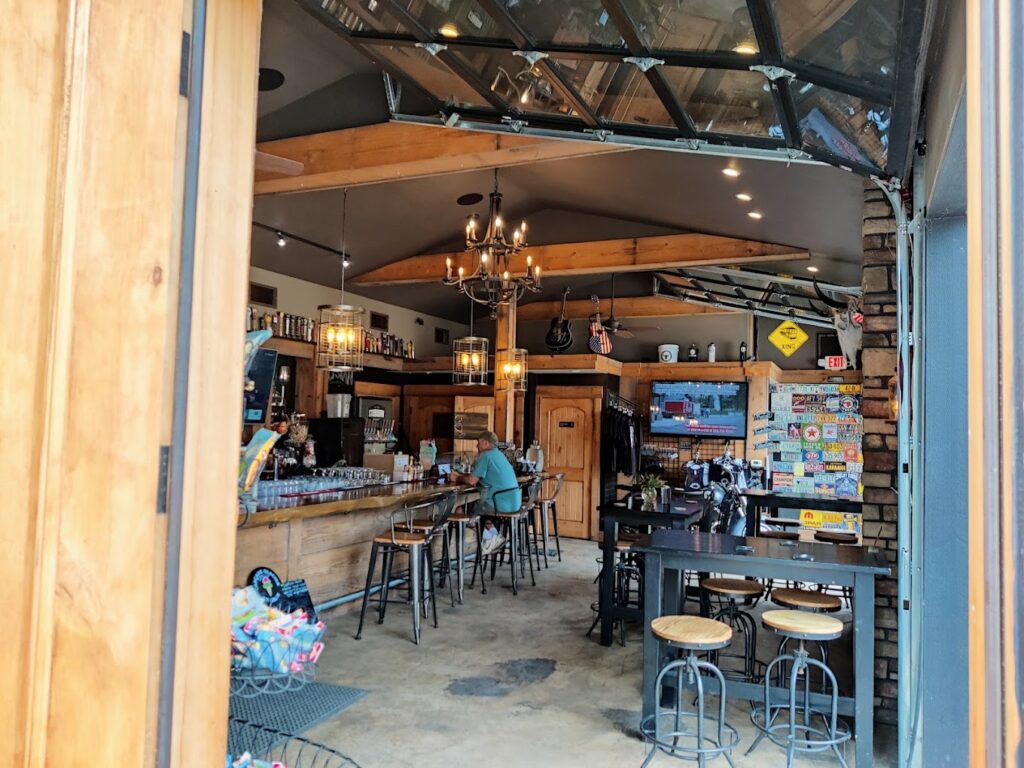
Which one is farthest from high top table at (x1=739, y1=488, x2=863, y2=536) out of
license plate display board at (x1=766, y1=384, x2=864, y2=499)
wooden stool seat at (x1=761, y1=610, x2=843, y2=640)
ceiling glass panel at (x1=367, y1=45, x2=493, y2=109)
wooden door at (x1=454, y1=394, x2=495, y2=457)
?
wooden door at (x1=454, y1=394, x2=495, y2=457)

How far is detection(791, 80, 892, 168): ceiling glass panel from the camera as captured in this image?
2.56 m

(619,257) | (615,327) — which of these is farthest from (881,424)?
(615,327)

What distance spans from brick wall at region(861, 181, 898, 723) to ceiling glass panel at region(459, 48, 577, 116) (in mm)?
1829

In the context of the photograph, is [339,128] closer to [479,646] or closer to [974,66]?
[479,646]

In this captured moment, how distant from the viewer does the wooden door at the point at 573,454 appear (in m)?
9.88

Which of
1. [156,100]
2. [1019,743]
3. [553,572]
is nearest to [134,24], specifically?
[156,100]

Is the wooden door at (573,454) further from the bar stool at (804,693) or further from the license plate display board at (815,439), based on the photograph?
the bar stool at (804,693)

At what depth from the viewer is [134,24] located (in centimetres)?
123

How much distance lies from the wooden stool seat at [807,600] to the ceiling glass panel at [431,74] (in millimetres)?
3092

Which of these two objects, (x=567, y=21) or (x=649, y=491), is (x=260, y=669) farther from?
(x=649, y=491)

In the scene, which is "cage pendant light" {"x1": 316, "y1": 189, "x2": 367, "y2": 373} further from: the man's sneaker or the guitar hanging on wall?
the guitar hanging on wall

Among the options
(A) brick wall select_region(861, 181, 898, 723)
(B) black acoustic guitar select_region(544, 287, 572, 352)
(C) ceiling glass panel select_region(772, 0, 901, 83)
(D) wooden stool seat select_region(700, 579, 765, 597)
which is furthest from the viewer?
(B) black acoustic guitar select_region(544, 287, 572, 352)

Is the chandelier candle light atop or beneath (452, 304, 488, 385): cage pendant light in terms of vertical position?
atop

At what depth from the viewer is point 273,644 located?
1578mm
